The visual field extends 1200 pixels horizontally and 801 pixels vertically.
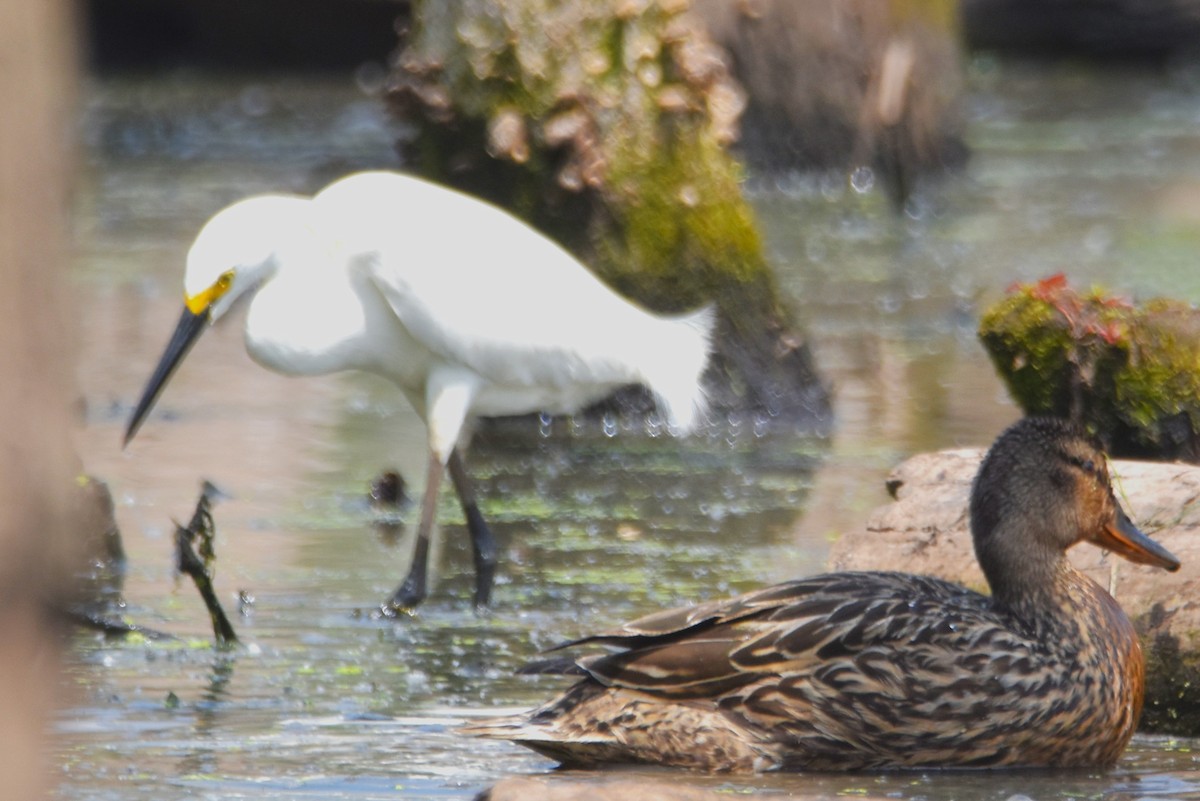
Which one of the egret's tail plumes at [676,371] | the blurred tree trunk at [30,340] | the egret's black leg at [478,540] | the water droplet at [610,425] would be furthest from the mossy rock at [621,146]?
the blurred tree trunk at [30,340]

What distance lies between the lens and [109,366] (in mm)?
10438

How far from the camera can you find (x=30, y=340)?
2.00 meters

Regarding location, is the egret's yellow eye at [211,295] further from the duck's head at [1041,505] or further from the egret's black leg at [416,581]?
the duck's head at [1041,505]

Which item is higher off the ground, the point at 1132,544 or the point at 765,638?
the point at 1132,544

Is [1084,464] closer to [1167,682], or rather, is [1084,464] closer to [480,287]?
[1167,682]

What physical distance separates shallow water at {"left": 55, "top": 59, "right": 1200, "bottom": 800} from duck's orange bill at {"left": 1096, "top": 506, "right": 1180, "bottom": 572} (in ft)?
1.51

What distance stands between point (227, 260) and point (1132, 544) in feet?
10.2

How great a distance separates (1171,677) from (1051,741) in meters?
0.59

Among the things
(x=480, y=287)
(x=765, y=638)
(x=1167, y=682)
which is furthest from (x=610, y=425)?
(x=765, y=638)

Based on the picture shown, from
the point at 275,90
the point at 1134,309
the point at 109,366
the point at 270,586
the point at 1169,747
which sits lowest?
the point at 275,90

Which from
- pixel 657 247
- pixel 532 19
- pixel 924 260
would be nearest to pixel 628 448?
pixel 657 247

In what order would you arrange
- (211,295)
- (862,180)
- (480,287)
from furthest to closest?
1. (862,180)
2. (480,287)
3. (211,295)

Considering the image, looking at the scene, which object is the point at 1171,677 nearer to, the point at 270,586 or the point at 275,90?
the point at 270,586

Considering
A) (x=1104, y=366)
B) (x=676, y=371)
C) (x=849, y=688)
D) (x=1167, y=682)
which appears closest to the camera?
(x=849, y=688)
